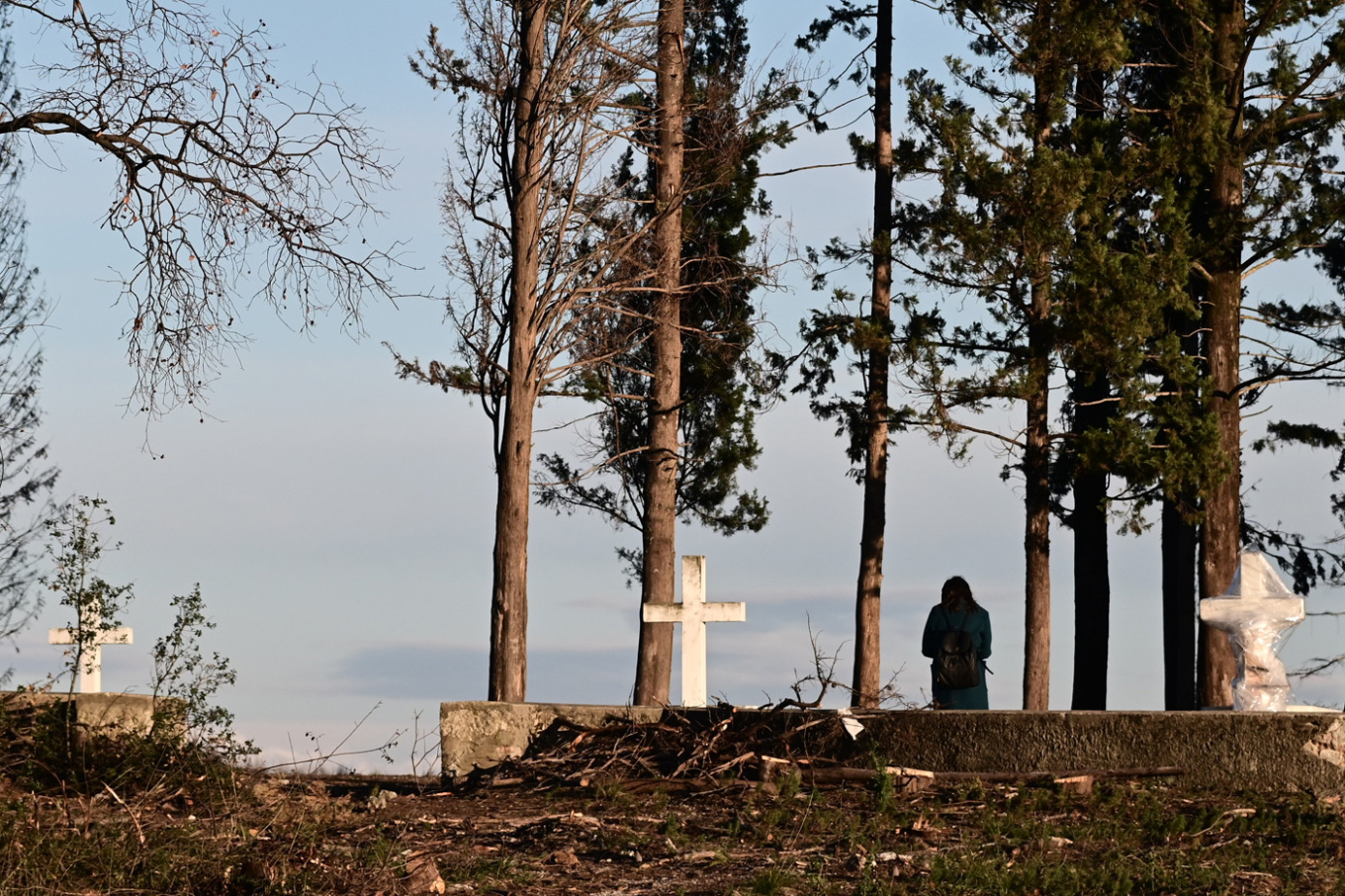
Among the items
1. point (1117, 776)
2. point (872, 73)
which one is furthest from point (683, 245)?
point (1117, 776)

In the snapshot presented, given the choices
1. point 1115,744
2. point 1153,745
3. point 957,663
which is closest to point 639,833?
point 1115,744

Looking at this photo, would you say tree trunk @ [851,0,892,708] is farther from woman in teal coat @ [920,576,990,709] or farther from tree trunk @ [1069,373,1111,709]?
woman in teal coat @ [920,576,990,709]

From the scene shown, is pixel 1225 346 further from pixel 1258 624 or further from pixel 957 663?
pixel 1258 624

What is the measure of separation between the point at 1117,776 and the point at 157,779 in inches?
247

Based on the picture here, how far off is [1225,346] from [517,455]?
29.0 ft

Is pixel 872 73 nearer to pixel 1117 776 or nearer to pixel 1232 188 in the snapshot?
pixel 1232 188

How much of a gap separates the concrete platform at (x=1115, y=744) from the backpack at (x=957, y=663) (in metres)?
1.72

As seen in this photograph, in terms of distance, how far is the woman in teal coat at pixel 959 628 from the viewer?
11055 mm

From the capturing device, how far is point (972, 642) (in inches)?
434

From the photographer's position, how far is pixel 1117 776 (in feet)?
29.0

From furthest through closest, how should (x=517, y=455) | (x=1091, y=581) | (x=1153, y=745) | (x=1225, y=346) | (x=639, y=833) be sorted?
(x=1091, y=581), (x=1225, y=346), (x=517, y=455), (x=1153, y=745), (x=639, y=833)

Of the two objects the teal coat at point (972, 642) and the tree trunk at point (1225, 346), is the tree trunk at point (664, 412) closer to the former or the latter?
the teal coat at point (972, 642)

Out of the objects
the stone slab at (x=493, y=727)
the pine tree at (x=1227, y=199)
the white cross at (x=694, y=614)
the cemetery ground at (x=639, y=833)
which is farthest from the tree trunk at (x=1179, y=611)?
the stone slab at (x=493, y=727)

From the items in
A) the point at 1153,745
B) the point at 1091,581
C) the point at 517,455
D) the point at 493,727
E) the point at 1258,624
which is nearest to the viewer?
the point at 1153,745
